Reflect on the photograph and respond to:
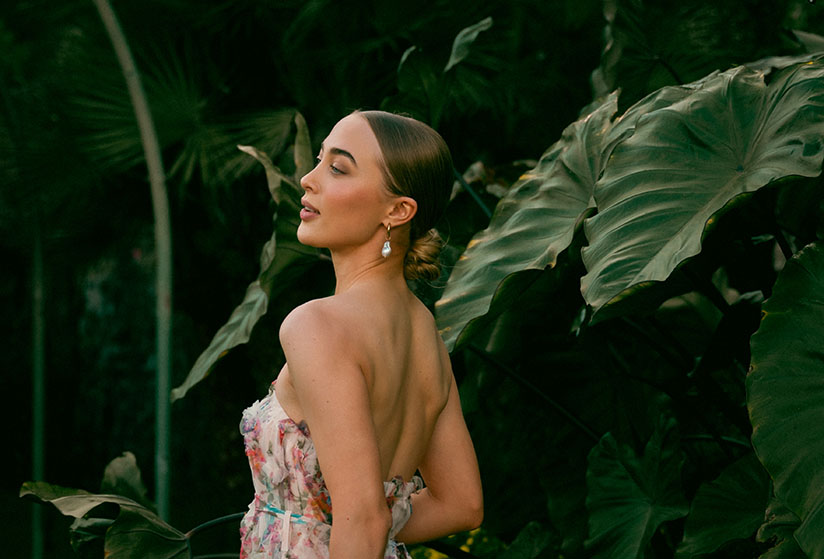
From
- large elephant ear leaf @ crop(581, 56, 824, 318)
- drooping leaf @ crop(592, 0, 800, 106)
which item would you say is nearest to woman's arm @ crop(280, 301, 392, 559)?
large elephant ear leaf @ crop(581, 56, 824, 318)

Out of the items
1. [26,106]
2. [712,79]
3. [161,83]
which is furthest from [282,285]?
[26,106]

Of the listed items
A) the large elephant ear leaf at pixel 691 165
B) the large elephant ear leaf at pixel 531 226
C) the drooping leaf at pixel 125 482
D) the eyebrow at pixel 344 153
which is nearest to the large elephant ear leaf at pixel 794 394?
the large elephant ear leaf at pixel 691 165

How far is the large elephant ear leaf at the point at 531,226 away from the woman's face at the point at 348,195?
0.53m

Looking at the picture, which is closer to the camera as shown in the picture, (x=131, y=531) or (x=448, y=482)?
(x=448, y=482)

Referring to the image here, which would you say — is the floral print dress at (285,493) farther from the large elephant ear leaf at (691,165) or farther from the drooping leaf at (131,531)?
the drooping leaf at (131,531)

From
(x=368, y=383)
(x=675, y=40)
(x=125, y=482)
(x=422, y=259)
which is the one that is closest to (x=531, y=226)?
(x=422, y=259)

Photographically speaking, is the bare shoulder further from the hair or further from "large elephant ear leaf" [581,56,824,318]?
"large elephant ear leaf" [581,56,824,318]

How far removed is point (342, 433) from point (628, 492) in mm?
1277

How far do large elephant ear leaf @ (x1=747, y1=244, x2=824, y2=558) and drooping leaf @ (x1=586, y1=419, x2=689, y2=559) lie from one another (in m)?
0.62

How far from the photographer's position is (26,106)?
5.03 meters

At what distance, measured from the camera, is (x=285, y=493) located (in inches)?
55.5

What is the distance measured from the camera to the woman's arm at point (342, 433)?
4.03 ft

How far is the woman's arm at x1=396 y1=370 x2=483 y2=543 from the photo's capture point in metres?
1.52

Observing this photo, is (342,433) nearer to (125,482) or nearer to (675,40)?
(125,482)
